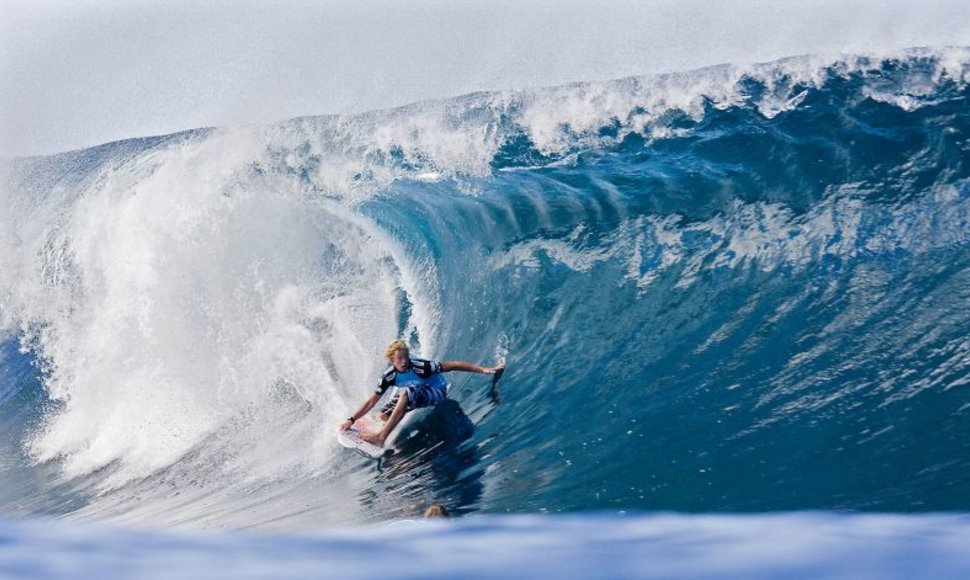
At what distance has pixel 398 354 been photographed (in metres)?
8.02

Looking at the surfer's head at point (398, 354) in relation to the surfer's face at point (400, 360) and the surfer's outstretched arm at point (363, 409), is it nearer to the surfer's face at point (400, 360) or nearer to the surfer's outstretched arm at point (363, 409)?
the surfer's face at point (400, 360)

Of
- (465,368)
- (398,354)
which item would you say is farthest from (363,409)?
(465,368)

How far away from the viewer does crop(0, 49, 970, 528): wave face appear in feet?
22.6

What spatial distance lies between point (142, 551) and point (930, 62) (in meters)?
13.5

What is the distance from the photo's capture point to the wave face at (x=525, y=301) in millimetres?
6883

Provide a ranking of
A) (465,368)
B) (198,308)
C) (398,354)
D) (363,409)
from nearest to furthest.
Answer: (398,354)
(363,409)
(465,368)
(198,308)

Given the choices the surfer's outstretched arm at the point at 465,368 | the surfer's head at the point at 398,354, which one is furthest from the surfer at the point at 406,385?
the surfer's outstretched arm at the point at 465,368

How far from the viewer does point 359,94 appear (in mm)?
13234

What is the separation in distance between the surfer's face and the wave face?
0.60 m

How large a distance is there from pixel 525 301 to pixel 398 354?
2.64 metres

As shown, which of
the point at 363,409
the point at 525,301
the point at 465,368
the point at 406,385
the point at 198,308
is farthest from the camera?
the point at 198,308

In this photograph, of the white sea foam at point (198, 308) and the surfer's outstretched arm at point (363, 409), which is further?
the white sea foam at point (198, 308)

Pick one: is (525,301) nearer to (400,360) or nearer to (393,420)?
(400,360)

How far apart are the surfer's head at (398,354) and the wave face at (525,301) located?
630 mm
